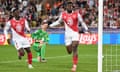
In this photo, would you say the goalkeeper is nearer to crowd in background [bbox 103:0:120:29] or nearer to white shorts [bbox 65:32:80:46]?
white shorts [bbox 65:32:80:46]

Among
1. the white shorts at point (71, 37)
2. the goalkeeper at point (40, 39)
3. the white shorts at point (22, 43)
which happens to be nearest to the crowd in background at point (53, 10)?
the goalkeeper at point (40, 39)

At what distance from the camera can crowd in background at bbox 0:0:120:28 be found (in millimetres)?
31594

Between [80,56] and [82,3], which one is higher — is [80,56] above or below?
below

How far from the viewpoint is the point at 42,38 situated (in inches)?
803

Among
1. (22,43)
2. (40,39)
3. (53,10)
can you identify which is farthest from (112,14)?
(22,43)

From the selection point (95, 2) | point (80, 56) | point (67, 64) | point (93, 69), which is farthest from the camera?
point (95, 2)

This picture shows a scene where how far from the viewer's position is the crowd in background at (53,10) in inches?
1244

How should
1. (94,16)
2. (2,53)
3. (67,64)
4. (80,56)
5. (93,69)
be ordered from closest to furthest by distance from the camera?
1. (93,69)
2. (67,64)
3. (80,56)
4. (2,53)
5. (94,16)

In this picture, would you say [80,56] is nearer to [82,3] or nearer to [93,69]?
[93,69]

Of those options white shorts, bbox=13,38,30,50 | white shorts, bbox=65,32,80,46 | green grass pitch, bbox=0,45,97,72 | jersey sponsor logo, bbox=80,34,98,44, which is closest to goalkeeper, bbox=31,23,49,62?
green grass pitch, bbox=0,45,97,72

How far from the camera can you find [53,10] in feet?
118

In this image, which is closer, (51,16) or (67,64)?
(67,64)

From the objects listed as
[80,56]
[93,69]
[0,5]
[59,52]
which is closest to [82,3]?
[0,5]

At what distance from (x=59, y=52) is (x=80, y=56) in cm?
263
